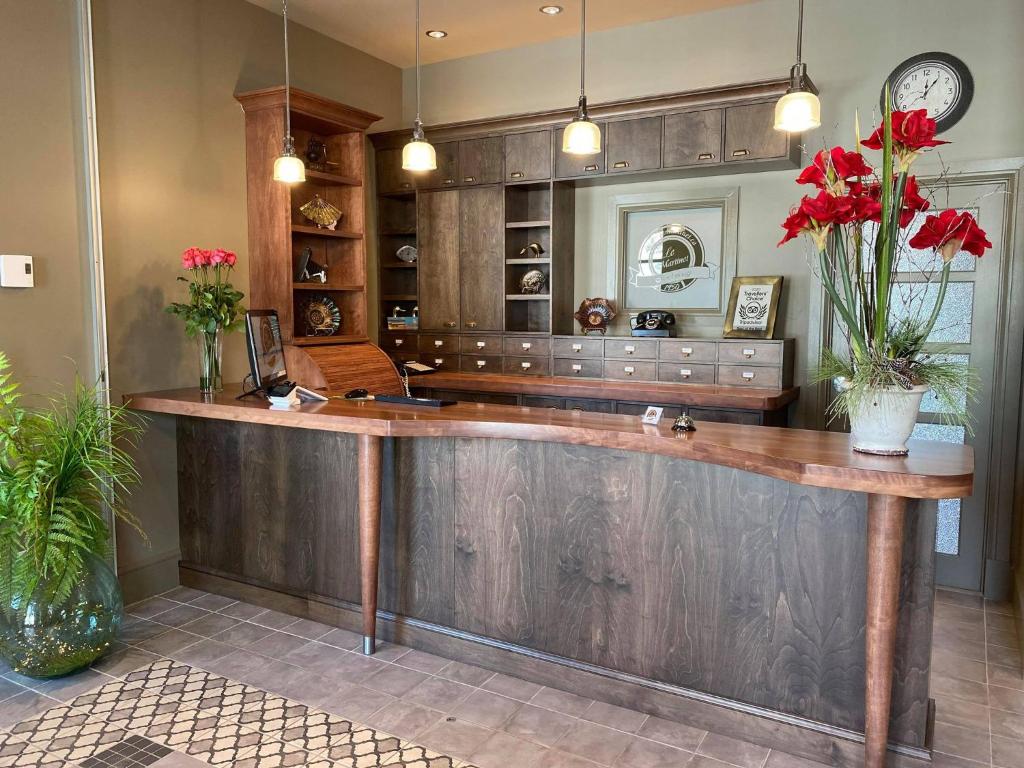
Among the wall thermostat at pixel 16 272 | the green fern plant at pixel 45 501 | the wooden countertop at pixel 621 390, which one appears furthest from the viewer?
the wooden countertop at pixel 621 390

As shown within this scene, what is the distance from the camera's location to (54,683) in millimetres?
2840

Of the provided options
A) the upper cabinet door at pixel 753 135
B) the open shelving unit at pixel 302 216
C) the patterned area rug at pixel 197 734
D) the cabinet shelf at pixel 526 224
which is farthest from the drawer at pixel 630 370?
the patterned area rug at pixel 197 734

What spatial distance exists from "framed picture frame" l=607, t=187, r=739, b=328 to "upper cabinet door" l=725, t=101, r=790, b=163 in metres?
0.41

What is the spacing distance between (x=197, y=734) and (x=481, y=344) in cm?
300

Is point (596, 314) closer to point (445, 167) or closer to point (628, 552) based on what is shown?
point (445, 167)

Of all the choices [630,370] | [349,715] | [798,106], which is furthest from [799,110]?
[349,715]

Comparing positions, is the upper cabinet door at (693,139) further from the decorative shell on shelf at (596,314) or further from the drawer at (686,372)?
the drawer at (686,372)

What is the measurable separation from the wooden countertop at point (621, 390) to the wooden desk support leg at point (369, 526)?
5.32 ft

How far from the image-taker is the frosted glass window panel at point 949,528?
4.02 m

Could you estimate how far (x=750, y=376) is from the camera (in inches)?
165

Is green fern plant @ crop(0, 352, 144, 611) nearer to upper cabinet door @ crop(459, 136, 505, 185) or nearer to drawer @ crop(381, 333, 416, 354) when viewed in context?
drawer @ crop(381, 333, 416, 354)

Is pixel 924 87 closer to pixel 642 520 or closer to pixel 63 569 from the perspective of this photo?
pixel 642 520

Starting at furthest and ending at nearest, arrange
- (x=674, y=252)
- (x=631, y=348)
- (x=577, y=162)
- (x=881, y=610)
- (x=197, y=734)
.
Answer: (x=674, y=252) → (x=577, y=162) → (x=631, y=348) → (x=197, y=734) → (x=881, y=610)

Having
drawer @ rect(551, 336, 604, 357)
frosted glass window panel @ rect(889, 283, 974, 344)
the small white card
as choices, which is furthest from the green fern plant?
frosted glass window panel @ rect(889, 283, 974, 344)
